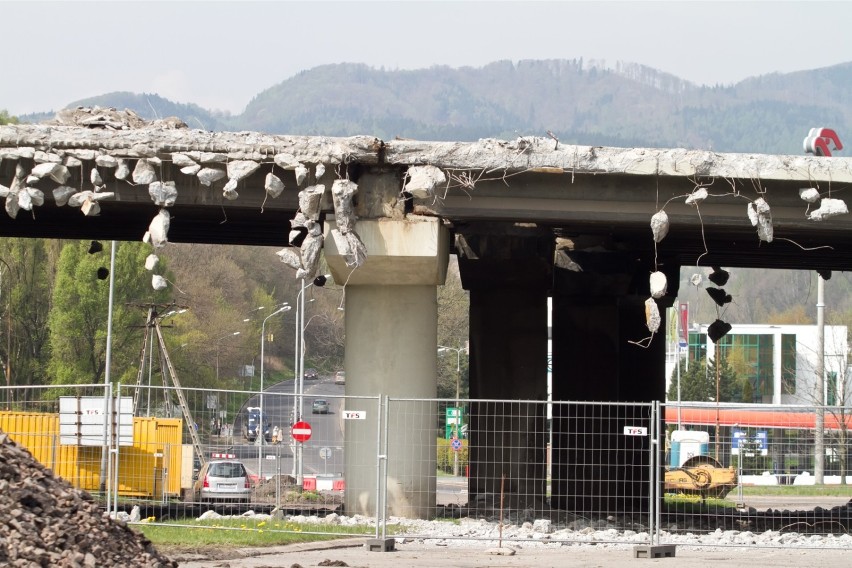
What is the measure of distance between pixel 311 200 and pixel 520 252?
5.84m

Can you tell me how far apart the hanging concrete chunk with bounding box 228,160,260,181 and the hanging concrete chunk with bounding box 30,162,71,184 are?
2521 mm

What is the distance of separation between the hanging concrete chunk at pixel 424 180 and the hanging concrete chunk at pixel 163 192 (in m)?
3.58

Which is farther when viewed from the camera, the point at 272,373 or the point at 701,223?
the point at 272,373

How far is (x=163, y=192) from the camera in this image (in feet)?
63.4

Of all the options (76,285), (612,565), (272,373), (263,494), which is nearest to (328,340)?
(272,373)

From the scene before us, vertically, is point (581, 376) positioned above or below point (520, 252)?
below

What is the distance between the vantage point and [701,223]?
2008cm

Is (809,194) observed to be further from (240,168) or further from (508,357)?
(240,168)

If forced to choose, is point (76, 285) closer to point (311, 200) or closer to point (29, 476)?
point (311, 200)

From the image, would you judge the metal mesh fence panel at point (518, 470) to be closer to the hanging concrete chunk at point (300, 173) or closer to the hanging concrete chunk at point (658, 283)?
the hanging concrete chunk at point (658, 283)

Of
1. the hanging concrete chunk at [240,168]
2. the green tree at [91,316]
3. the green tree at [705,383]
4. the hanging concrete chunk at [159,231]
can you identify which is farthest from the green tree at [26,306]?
the green tree at [705,383]

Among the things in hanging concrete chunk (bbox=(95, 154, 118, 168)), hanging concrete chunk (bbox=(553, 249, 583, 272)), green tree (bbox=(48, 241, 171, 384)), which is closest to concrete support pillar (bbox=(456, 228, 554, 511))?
hanging concrete chunk (bbox=(553, 249, 583, 272))

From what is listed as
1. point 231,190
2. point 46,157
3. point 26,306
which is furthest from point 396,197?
point 26,306

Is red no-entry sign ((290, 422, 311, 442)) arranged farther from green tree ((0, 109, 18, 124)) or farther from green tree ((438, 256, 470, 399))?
green tree ((438, 256, 470, 399))
